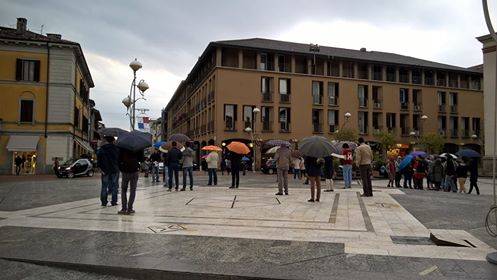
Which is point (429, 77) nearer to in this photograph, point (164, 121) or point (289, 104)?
point (289, 104)

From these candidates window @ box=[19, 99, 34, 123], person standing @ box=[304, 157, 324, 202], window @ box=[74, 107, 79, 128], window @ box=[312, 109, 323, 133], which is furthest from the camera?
window @ box=[312, 109, 323, 133]

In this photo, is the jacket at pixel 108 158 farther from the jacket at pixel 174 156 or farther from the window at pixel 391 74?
the window at pixel 391 74

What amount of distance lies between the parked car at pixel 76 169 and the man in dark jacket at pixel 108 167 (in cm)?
1994

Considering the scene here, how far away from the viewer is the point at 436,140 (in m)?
48.2

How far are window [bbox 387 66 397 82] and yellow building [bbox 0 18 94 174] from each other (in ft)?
118

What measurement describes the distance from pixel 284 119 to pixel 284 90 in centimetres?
327

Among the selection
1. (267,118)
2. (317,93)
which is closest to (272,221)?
(267,118)

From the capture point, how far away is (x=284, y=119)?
158 feet

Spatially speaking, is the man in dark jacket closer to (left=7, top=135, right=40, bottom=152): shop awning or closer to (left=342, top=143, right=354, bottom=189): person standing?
(left=342, top=143, right=354, bottom=189): person standing

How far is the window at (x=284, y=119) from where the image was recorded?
47.8m

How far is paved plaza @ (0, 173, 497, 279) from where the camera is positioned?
5.54 m

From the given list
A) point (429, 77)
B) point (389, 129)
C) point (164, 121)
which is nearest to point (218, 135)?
point (389, 129)

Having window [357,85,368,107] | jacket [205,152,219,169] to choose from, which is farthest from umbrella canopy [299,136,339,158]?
window [357,85,368,107]

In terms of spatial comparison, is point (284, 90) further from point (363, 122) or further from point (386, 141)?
point (386, 141)
